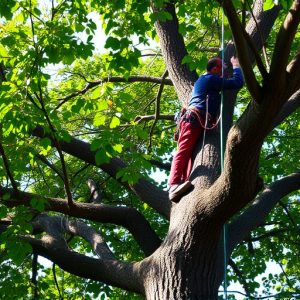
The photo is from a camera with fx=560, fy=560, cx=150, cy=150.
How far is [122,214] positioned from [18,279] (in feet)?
4.93

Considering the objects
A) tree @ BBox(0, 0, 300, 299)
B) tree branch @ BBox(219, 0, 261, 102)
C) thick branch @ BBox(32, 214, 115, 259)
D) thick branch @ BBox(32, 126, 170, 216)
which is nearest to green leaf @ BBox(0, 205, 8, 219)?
tree @ BBox(0, 0, 300, 299)

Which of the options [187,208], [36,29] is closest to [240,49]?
[187,208]

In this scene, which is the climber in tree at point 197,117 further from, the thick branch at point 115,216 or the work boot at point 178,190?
the thick branch at point 115,216

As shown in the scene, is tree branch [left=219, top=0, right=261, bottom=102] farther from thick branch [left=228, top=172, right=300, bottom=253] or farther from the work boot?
thick branch [left=228, top=172, right=300, bottom=253]

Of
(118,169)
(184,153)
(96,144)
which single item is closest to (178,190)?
(184,153)

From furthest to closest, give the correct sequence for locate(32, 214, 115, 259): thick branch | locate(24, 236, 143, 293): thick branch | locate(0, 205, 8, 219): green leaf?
1. locate(32, 214, 115, 259): thick branch
2. locate(0, 205, 8, 219): green leaf
3. locate(24, 236, 143, 293): thick branch

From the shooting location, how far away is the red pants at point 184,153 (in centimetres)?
512

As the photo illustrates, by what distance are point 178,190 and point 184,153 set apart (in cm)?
38

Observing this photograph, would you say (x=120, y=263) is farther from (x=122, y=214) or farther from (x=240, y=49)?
(x=240, y=49)

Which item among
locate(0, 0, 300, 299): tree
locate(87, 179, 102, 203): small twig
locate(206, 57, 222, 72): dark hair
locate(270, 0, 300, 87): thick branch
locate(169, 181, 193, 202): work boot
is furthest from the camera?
locate(87, 179, 102, 203): small twig

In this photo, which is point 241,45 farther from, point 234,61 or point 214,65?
point 234,61

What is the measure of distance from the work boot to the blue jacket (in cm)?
74

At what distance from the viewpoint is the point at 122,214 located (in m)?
5.83

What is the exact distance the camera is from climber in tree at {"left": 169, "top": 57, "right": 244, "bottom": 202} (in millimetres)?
5102
